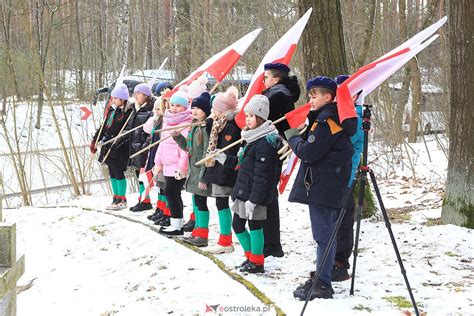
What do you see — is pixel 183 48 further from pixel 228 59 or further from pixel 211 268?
pixel 211 268

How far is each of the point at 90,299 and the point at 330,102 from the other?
3.06 meters

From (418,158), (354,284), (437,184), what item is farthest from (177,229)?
(418,158)

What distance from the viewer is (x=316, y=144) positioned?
14.8ft

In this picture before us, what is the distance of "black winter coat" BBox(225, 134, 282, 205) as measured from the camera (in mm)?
5148

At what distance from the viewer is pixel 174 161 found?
6.85 metres

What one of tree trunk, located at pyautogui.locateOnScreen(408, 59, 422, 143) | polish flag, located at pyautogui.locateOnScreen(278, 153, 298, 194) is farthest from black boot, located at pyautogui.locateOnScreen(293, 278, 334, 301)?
tree trunk, located at pyautogui.locateOnScreen(408, 59, 422, 143)

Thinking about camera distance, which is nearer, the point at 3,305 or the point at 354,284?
the point at 3,305

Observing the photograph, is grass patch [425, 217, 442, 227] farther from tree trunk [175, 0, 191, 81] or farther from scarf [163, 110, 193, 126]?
tree trunk [175, 0, 191, 81]

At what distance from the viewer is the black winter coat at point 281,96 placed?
5633 mm

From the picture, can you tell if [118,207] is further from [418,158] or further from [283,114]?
[418,158]

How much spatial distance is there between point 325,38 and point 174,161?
231 cm

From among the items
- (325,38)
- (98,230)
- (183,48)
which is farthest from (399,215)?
(183,48)

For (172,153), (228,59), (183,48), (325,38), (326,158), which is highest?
(183,48)

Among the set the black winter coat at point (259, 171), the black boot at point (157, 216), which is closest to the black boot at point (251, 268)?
the black winter coat at point (259, 171)
